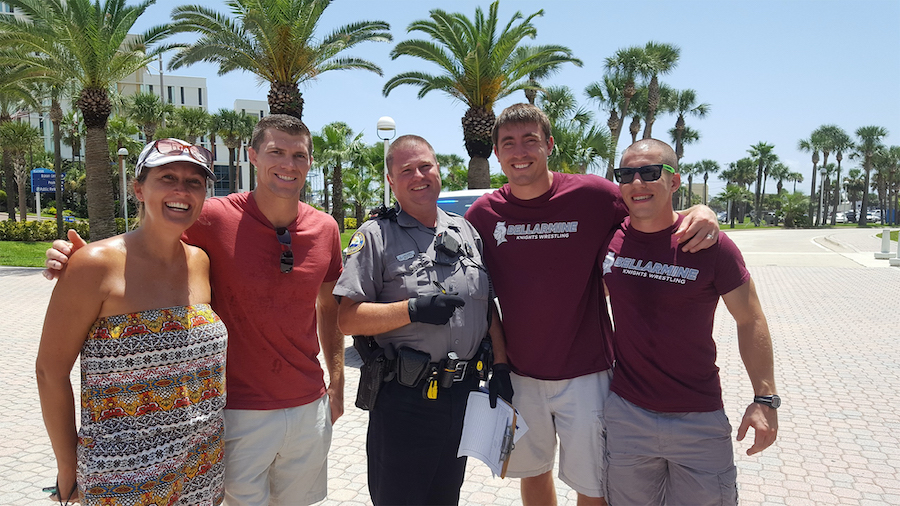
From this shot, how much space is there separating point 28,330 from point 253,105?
75.3 m

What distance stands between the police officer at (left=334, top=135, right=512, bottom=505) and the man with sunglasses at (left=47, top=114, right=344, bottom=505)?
239mm

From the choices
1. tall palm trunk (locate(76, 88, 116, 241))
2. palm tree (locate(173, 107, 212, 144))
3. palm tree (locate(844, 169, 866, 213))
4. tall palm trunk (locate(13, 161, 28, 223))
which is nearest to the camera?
tall palm trunk (locate(76, 88, 116, 241))

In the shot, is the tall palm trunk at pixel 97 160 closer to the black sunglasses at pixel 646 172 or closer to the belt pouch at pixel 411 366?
the belt pouch at pixel 411 366

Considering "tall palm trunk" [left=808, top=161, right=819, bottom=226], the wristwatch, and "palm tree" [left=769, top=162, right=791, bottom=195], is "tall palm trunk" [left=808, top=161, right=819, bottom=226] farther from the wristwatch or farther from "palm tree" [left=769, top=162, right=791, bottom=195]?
the wristwatch

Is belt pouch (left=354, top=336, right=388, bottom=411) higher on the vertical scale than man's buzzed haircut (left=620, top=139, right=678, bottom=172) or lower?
lower

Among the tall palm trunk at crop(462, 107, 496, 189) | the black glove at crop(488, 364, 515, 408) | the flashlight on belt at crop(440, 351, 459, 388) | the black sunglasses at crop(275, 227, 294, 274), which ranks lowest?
the black glove at crop(488, 364, 515, 408)

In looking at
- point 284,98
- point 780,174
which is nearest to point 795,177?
point 780,174

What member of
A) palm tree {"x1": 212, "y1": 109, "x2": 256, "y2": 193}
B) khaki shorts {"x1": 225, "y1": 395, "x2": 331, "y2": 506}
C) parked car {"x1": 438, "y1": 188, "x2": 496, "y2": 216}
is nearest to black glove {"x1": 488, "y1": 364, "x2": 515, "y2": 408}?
khaki shorts {"x1": 225, "y1": 395, "x2": 331, "y2": 506}

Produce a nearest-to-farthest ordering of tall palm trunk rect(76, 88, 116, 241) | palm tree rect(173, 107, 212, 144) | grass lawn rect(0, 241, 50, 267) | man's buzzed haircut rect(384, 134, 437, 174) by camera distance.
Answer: man's buzzed haircut rect(384, 134, 437, 174) < tall palm trunk rect(76, 88, 116, 241) < grass lawn rect(0, 241, 50, 267) < palm tree rect(173, 107, 212, 144)

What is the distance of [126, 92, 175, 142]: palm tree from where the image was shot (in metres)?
35.6

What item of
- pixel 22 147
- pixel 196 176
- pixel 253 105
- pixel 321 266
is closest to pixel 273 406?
pixel 321 266

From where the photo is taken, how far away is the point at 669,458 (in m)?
2.65

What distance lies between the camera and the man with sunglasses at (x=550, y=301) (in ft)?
9.85

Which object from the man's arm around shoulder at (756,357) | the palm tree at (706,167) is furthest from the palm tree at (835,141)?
the man's arm around shoulder at (756,357)
